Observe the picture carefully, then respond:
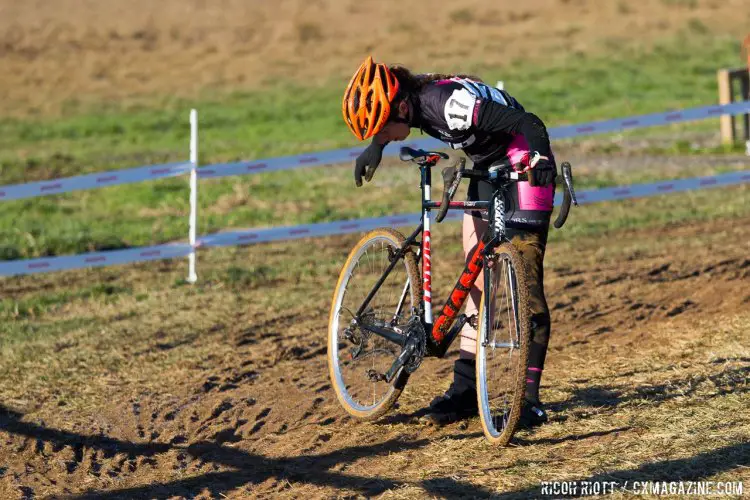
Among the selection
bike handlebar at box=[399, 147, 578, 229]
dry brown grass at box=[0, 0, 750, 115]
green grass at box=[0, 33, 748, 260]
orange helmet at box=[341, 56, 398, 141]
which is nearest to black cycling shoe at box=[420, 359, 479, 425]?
bike handlebar at box=[399, 147, 578, 229]

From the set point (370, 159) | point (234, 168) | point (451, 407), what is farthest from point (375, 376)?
point (234, 168)

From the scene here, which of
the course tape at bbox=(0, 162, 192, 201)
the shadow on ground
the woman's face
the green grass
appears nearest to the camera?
the shadow on ground

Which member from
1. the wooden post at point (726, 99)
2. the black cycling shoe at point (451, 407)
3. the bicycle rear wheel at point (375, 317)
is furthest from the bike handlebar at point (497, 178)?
the wooden post at point (726, 99)

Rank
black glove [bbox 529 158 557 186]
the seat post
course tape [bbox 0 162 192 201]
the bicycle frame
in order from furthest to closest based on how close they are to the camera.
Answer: course tape [bbox 0 162 192 201] < the seat post < the bicycle frame < black glove [bbox 529 158 557 186]

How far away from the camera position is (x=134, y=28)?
124 feet

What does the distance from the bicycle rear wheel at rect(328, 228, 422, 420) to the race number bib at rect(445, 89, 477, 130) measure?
768 mm

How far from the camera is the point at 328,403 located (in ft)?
23.9

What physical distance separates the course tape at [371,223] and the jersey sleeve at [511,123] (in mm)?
4851

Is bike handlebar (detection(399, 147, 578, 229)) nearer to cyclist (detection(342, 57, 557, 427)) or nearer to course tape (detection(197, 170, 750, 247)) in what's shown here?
cyclist (detection(342, 57, 557, 427))

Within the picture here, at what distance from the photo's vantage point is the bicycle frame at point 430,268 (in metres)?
6.11

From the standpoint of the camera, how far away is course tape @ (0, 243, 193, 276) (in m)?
10.8

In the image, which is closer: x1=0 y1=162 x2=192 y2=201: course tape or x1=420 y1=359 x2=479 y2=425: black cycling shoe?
x1=420 y1=359 x2=479 y2=425: black cycling shoe

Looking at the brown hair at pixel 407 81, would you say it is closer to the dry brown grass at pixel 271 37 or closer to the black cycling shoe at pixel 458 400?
the black cycling shoe at pixel 458 400

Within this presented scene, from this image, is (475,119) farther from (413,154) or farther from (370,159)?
(370,159)
